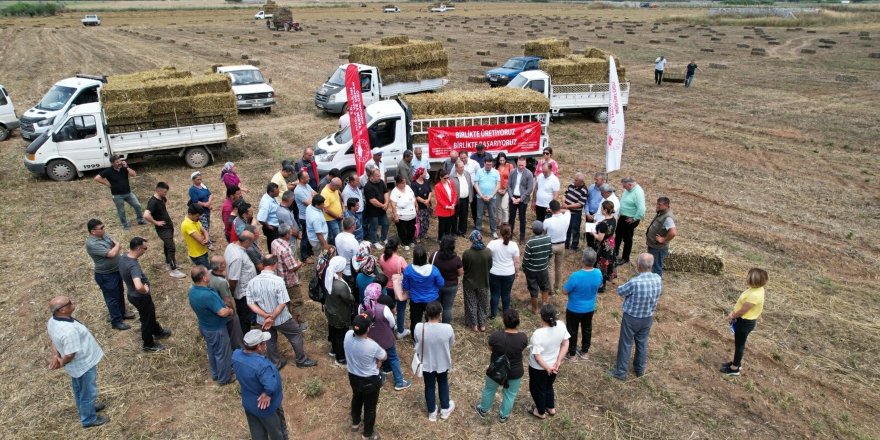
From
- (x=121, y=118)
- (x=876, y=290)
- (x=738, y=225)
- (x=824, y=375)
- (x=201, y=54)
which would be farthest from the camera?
(x=201, y=54)

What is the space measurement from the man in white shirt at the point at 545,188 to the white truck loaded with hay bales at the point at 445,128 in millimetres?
2923

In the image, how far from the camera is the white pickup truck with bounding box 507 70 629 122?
66.2 feet

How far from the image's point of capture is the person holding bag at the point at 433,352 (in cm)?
602

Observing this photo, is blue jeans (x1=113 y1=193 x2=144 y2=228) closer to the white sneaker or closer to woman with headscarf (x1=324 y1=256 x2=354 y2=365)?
woman with headscarf (x1=324 y1=256 x2=354 y2=365)

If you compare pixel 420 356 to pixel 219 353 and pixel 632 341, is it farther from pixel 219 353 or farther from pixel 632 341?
pixel 632 341

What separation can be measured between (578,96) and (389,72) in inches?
304

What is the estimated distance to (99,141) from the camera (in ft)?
49.2

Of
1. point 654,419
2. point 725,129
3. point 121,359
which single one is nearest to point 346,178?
point 121,359

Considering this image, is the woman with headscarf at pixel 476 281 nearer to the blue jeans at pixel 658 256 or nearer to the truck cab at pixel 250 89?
the blue jeans at pixel 658 256

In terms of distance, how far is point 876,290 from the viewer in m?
9.64

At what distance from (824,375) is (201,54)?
3990 cm

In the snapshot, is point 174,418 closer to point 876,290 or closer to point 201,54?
point 876,290

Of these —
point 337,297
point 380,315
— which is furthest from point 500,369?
point 337,297

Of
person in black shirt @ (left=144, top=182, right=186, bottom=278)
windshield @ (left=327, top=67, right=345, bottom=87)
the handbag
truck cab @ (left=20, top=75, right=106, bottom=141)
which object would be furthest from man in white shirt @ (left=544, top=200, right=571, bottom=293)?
truck cab @ (left=20, top=75, right=106, bottom=141)
